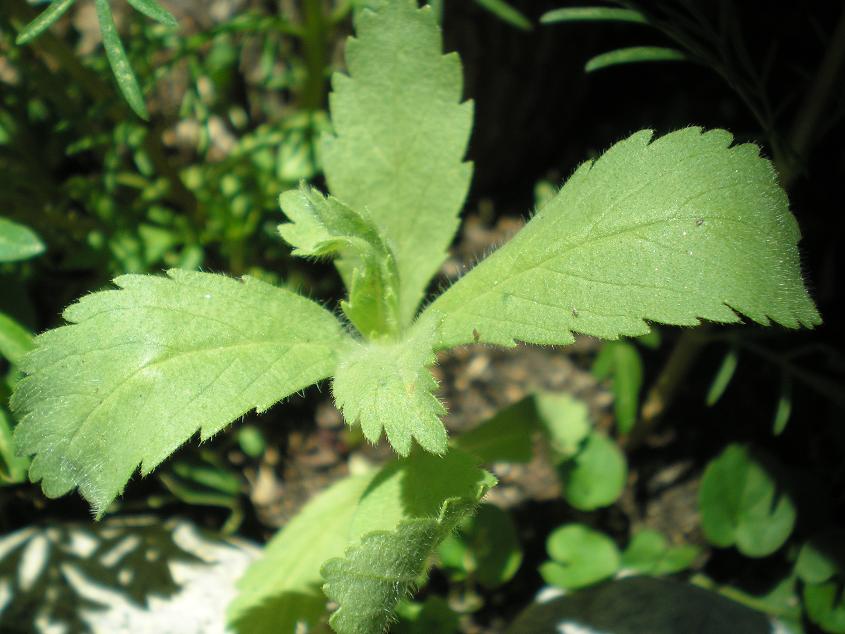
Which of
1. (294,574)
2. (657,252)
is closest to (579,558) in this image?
(294,574)

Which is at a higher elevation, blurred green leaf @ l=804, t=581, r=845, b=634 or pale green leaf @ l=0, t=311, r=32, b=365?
pale green leaf @ l=0, t=311, r=32, b=365

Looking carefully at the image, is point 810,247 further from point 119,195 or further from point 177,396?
point 119,195

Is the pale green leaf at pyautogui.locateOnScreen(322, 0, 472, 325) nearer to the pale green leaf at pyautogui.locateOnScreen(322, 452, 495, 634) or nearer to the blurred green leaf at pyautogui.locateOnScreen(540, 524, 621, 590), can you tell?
the pale green leaf at pyautogui.locateOnScreen(322, 452, 495, 634)

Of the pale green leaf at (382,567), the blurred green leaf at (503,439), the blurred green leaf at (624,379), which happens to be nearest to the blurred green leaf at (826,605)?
the blurred green leaf at (624,379)

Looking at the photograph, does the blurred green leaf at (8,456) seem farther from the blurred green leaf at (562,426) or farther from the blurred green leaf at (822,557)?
the blurred green leaf at (822,557)

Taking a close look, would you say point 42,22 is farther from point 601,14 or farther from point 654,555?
point 654,555

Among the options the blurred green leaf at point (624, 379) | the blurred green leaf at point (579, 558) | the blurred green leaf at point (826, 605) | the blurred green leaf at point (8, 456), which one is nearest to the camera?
the blurred green leaf at point (8, 456)

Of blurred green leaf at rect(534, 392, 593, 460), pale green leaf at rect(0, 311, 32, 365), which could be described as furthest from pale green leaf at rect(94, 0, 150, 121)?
blurred green leaf at rect(534, 392, 593, 460)
